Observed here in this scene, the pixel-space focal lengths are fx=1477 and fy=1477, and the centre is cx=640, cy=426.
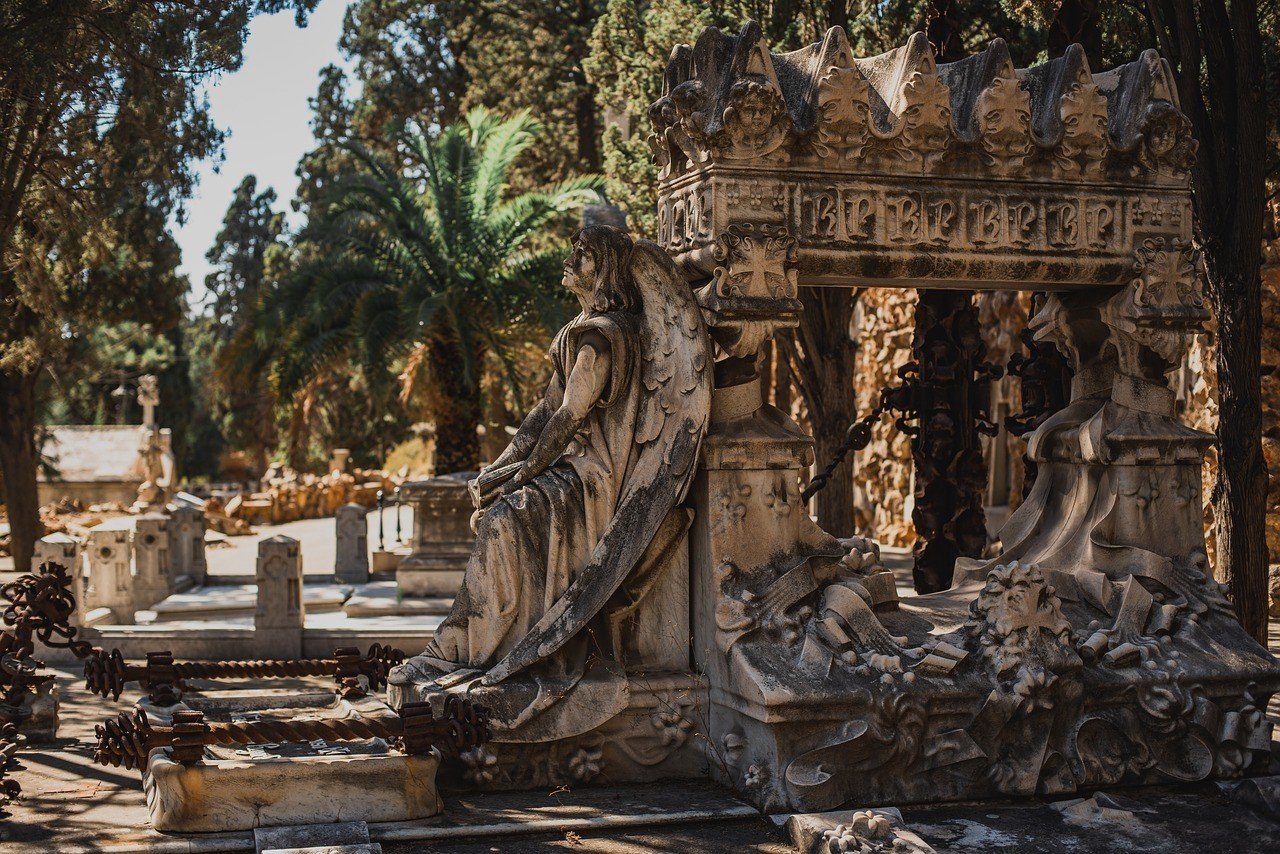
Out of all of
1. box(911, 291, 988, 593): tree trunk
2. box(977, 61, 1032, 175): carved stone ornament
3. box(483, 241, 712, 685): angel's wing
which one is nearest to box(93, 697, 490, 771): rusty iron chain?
box(483, 241, 712, 685): angel's wing

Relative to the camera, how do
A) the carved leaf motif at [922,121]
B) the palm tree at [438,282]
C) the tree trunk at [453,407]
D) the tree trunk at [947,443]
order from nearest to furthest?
the carved leaf motif at [922,121], the tree trunk at [947,443], the palm tree at [438,282], the tree trunk at [453,407]

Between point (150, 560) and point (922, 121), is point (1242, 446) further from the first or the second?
point (150, 560)

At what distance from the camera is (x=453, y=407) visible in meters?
19.8

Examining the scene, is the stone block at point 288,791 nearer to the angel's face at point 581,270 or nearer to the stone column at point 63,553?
the angel's face at point 581,270

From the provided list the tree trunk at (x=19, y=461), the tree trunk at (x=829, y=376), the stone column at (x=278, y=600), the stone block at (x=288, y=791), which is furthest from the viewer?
the tree trunk at (x=19, y=461)

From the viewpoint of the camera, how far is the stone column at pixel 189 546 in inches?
696

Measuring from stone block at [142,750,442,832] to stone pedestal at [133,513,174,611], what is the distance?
10235 mm

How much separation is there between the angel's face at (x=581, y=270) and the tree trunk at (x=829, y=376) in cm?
916

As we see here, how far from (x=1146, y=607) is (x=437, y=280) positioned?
1349 cm

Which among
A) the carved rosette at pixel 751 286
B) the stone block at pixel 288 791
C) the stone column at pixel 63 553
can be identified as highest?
the carved rosette at pixel 751 286

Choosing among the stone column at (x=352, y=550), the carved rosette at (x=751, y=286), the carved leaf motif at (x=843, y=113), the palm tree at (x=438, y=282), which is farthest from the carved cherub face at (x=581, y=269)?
the palm tree at (x=438, y=282)

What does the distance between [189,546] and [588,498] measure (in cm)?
1212

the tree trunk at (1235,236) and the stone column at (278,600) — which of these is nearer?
the tree trunk at (1235,236)

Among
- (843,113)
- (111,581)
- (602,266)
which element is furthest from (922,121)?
(111,581)
